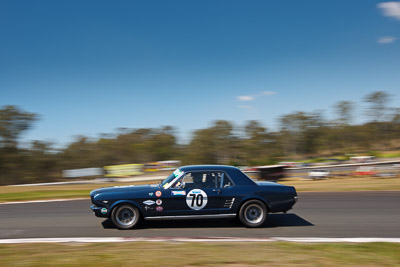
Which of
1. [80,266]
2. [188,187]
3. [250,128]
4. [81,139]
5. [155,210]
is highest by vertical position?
[250,128]

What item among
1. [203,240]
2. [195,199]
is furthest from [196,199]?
[203,240]

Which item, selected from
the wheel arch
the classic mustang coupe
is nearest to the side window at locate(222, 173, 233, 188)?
the classic mustang coupe

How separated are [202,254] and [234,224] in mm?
3116

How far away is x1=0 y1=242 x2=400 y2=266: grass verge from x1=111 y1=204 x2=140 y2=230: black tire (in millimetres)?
1452

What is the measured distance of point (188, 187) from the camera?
8.10m

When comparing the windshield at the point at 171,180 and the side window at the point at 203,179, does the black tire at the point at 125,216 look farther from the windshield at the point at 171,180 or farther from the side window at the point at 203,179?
the side window at the point at 203,179

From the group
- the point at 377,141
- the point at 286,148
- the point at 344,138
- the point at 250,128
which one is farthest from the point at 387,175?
the point at 377,141

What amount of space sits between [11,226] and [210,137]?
171ft

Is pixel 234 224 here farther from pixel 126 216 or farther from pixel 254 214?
pixel 126 216

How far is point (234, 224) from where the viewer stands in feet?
28.4

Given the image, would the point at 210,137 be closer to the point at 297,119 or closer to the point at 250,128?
the point at 250,128

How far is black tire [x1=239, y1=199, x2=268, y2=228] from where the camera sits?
818cm

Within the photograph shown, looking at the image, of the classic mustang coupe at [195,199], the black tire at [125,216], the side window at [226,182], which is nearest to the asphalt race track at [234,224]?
the black tire at [125,216]

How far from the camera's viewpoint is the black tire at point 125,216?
8.05 metres
